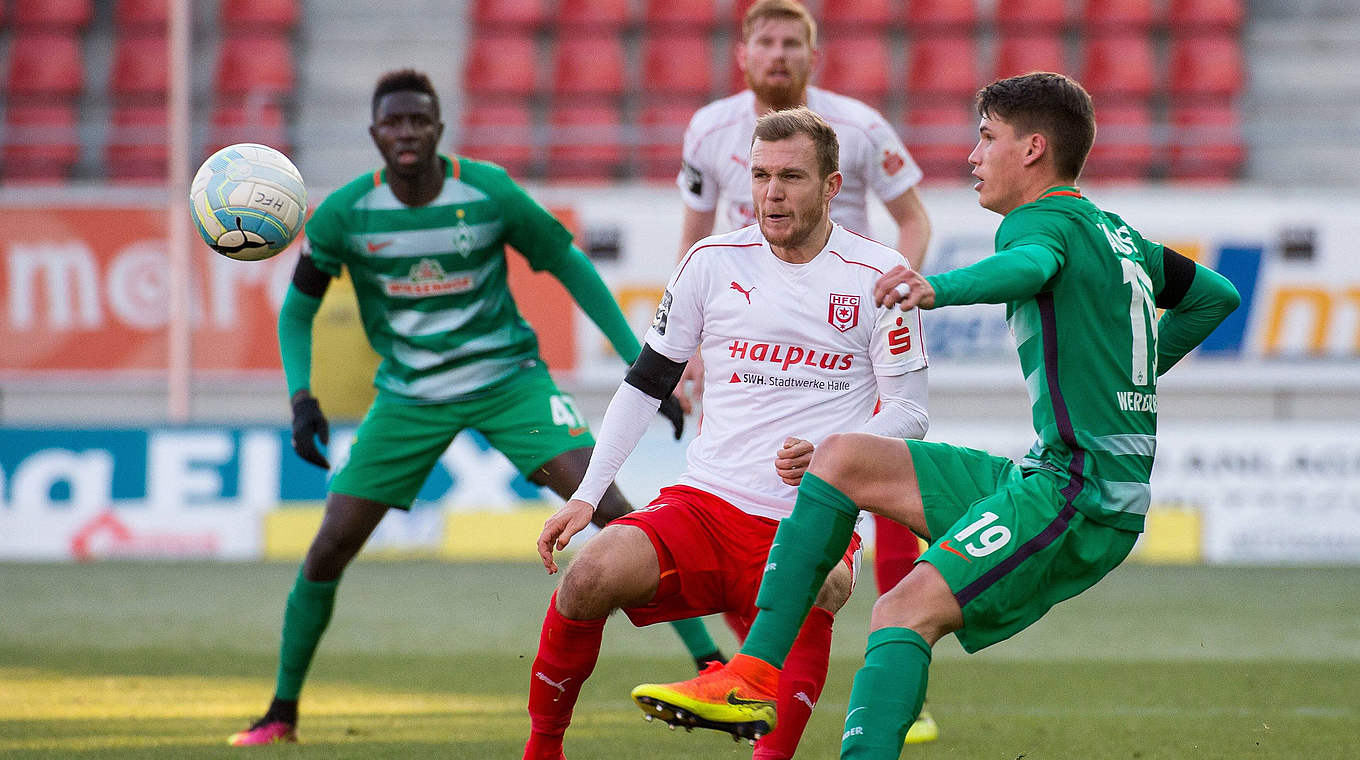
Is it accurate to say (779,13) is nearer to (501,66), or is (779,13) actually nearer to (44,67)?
(501,66)

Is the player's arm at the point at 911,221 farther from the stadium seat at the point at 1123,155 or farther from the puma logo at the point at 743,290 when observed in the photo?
the stadium seat at the point at 1123,155

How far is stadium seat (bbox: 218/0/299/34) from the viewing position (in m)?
15.0

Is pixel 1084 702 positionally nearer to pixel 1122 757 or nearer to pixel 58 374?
pixel 1122 757

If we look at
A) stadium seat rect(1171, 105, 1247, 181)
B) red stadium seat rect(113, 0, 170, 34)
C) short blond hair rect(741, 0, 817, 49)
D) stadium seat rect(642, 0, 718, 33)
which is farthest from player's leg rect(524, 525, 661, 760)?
red stadium seat rect(113, 0, 170, 34)

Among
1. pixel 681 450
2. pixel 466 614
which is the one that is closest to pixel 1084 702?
pixel 466 614

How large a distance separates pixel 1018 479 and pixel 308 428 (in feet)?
7.91

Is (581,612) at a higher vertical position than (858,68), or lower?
lower

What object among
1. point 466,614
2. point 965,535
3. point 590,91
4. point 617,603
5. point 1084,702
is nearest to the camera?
point 965,535

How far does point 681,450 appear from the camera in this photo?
10.3m

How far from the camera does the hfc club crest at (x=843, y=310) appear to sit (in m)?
3.75

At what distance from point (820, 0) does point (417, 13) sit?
168 inches

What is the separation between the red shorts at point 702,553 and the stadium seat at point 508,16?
40.2 feet

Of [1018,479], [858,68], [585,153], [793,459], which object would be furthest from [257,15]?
[1018,479]

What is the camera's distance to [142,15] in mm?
15008
